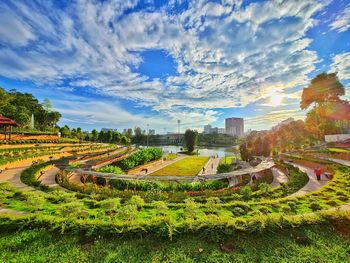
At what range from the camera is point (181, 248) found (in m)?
5.52

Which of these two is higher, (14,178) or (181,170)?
(14,178)

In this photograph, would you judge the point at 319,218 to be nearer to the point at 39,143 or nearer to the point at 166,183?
the point at 166,183

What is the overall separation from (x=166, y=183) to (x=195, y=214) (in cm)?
929

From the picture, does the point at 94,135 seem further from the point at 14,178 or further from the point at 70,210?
the point at 70,210

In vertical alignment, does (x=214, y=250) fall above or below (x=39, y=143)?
below

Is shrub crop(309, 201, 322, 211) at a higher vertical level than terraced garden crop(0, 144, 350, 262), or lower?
lower

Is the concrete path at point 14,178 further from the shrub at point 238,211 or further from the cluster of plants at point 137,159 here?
the shrub at point 238,211

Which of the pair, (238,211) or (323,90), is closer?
(238,211)

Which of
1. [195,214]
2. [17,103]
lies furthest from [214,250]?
[17,103]

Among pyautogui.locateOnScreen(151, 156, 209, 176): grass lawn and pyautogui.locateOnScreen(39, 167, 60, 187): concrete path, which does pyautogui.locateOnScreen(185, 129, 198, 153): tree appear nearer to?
pyautogui.locateOnScreen(151, 156, 209, 176): grass lawn

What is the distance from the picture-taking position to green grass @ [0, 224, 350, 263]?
5.09 metres

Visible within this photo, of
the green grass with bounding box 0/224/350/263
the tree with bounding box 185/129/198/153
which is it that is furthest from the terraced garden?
the tree with bounding box 185/129/198/153

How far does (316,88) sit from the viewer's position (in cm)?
4109

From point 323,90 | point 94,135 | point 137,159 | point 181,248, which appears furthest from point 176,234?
point 94,135
